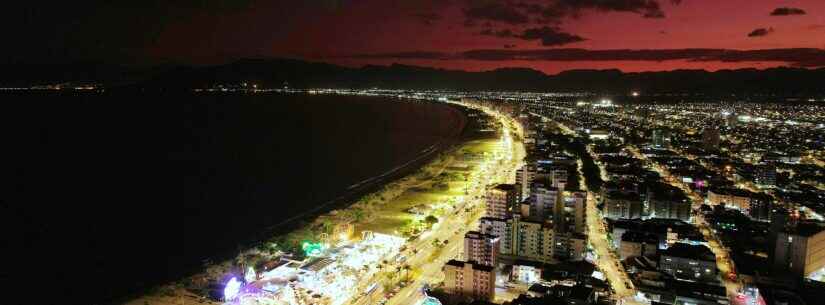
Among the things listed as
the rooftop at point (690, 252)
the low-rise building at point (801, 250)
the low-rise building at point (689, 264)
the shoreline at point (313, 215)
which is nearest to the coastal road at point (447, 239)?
the shoreline at point (313, 215)

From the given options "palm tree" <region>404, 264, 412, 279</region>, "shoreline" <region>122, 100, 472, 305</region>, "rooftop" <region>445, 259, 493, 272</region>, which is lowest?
"shoreline" <region>122, 100, 472, 305</region>

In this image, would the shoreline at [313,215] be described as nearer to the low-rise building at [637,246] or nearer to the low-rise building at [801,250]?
the low-rise building at [637,246]

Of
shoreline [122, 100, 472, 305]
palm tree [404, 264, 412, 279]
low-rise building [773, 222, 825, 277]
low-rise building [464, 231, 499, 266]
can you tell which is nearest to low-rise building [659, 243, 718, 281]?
low-rise building [773, 222, 825, 277]

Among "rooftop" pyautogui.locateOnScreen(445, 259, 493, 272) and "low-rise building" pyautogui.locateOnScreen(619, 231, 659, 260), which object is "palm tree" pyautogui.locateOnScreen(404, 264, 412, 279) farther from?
"low-rise building" pyautogui.locateOnScreen(619, 231, 659, 260)

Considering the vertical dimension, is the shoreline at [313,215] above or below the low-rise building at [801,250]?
below

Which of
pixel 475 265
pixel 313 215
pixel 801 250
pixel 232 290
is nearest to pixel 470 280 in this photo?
pixel 475 265

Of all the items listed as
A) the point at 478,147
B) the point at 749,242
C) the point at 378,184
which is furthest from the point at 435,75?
the point at 749,242
